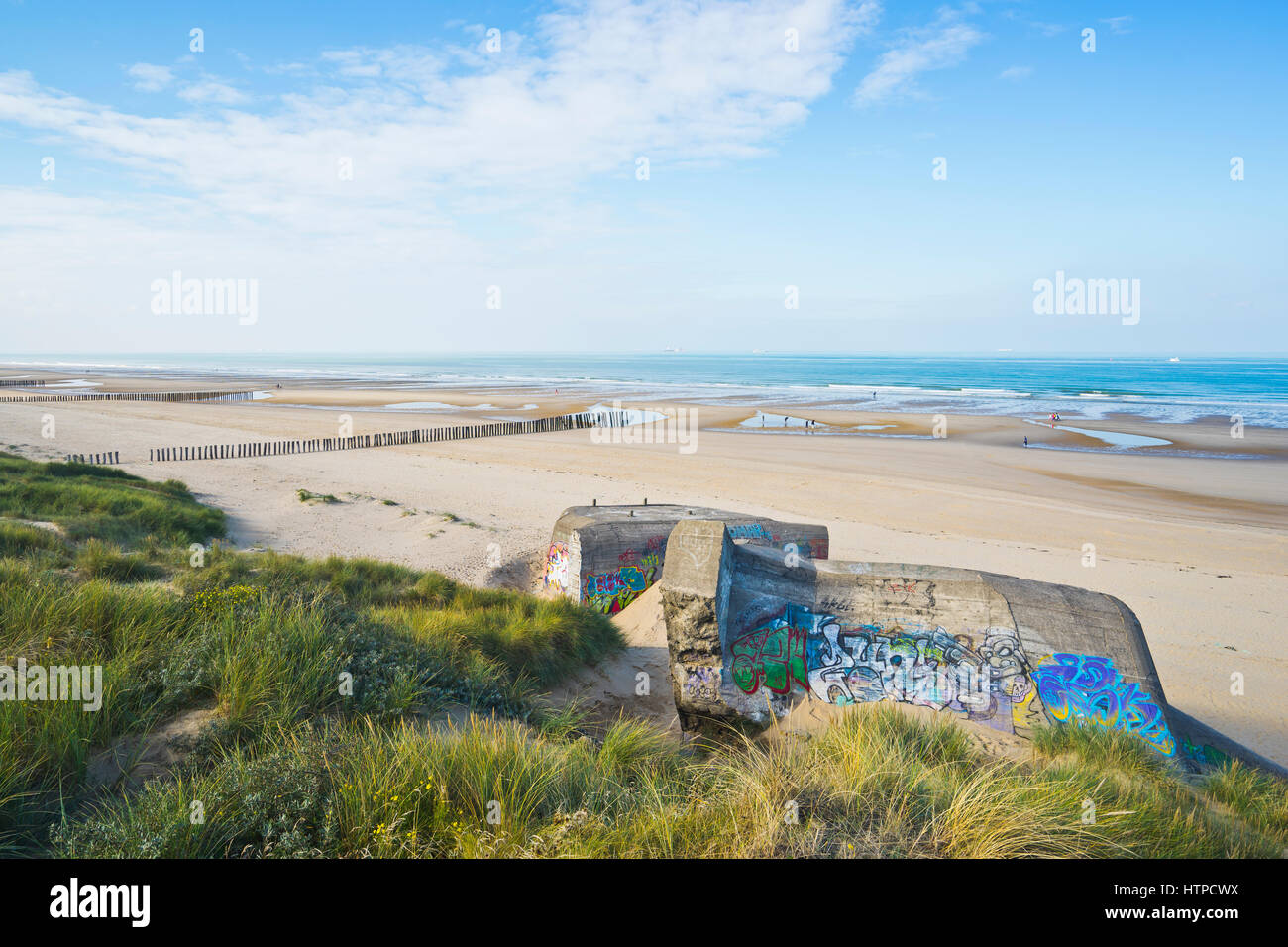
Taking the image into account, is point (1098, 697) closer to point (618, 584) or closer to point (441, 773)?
Result: point (441, 773)

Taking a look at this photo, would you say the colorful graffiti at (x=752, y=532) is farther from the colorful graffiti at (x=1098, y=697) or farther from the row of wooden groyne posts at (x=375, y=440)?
the row of wooden groyne posts at (x=375, y=440)

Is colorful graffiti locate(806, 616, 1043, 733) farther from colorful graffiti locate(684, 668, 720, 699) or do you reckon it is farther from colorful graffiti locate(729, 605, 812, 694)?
colorful graffiti locate(684, 668, 720, 699)

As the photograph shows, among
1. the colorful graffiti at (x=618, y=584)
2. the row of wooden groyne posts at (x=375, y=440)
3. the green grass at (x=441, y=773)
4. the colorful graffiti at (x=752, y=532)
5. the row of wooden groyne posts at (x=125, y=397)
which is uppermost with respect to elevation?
the row of wooden groyne posts at (x=125, y=397)

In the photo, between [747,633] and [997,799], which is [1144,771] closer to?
[997,799]

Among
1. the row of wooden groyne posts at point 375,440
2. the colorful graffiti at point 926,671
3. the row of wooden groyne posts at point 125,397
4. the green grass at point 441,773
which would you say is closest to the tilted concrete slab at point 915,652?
the colorful graffiti at point 926,671

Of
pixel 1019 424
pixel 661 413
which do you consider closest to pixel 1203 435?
pixel 1019 424

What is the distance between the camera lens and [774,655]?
7145 millimetres

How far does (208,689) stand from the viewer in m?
4.89

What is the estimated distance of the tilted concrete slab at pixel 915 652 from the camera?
6664 mm

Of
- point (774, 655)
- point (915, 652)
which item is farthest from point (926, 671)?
point (774, 655)

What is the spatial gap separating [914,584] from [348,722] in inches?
227

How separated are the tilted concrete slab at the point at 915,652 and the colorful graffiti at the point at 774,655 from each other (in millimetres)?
11

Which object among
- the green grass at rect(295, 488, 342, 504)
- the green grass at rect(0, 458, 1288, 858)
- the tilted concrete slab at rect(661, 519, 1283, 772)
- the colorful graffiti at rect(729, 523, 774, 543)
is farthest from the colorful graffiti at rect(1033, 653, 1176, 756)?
the green grass at rect(295, 488, 342, 504)

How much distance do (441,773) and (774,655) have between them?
13.5ft
